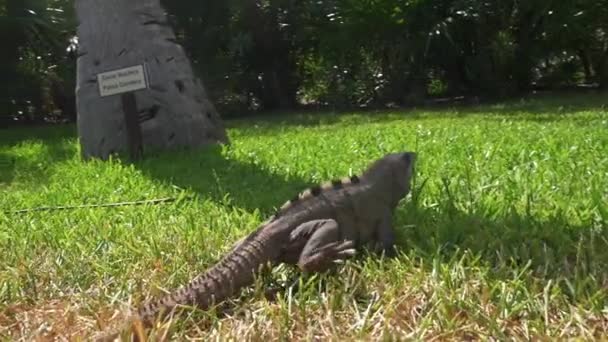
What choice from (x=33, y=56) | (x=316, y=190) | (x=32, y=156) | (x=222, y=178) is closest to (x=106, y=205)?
(x=222, y=178)

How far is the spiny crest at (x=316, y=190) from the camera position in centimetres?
310

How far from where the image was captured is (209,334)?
250 centimetres

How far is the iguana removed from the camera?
265 centimetres

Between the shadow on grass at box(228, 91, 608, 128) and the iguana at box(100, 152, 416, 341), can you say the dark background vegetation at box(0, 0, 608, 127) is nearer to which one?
the shadow on grass at box(228, 91, 608, 128)

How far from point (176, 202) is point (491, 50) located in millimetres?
10532

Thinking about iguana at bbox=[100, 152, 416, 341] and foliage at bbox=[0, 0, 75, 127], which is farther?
foliage at bbox=[0, 0, 75, 127]

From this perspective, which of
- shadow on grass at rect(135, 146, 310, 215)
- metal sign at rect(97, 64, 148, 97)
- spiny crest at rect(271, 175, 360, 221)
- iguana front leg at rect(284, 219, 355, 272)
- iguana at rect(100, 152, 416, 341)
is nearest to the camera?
iguana at rect(100, 152, 416, 341)

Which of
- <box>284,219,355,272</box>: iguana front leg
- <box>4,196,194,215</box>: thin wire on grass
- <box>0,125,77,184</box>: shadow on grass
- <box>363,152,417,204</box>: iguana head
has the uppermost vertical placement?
<box>363,152,417,204</box>: iguana head

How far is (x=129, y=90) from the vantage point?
650cm

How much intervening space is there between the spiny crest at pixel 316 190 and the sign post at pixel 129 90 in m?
3.48

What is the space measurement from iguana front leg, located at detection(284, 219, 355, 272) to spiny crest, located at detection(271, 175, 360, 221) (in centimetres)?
14

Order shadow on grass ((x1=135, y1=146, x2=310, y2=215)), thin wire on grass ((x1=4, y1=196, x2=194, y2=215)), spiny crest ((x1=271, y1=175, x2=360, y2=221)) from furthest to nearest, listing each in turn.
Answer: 1. thin wire on grass ((x1=4, y1=196, x2=194, y2=215))
2. shadow on grass ((x1=135, y1=146, x2=310, y2=215))
3. spiny crest ((x1=271, y1=175, x2=360, y2=221))

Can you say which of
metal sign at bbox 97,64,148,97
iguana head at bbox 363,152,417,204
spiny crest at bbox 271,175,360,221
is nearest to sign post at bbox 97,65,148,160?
metal sign at bbox 97,64,148,97

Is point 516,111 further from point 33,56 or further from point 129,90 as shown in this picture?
point 33,56
